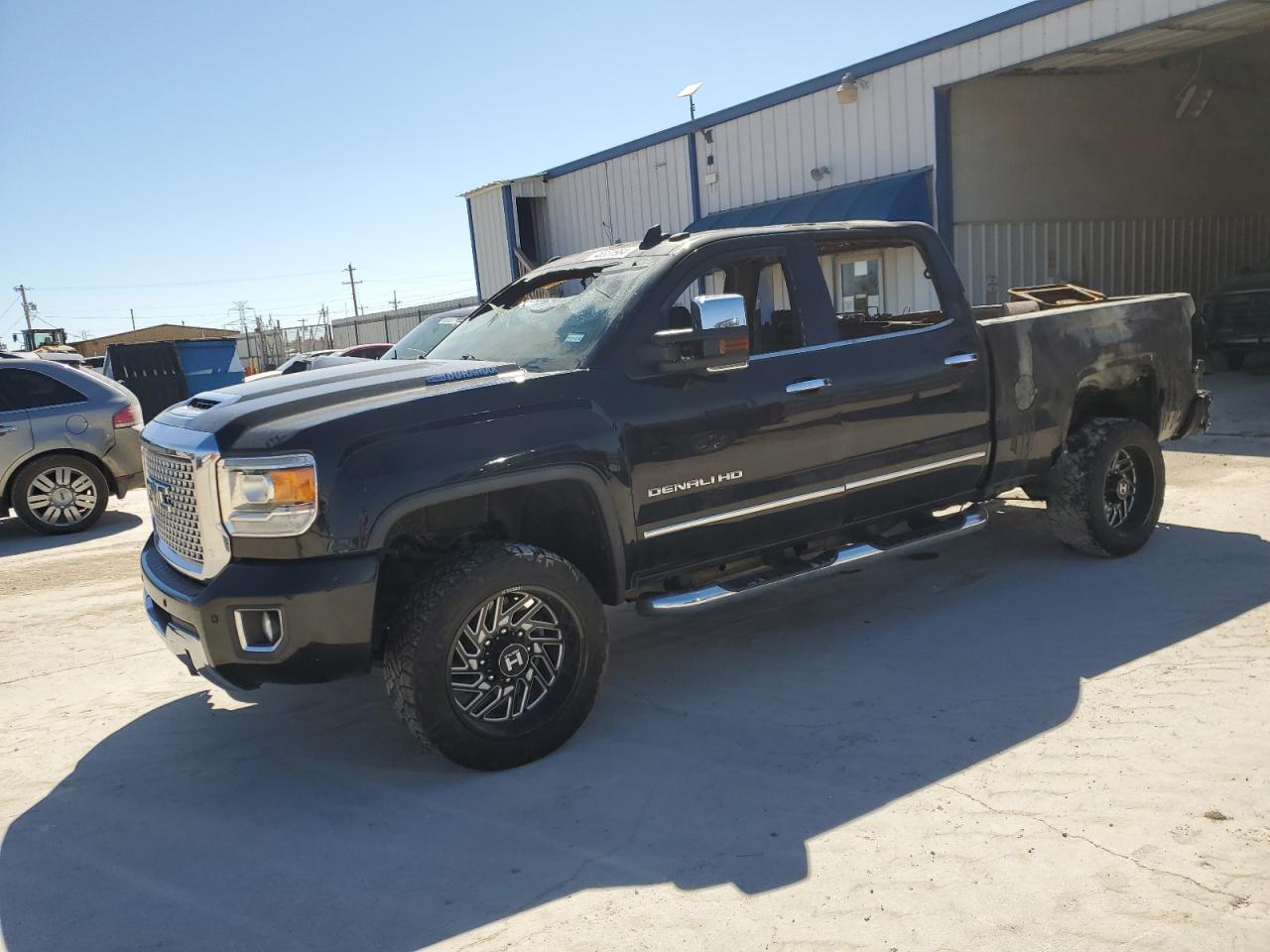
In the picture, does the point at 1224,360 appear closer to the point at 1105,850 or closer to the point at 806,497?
the point at 806,497

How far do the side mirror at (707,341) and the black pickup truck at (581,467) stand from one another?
0.03ft

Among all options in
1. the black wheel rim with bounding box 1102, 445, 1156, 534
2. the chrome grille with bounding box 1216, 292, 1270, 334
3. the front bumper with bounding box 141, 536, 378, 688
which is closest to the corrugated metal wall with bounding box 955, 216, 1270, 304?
the chrome grille with bounding box 1216, 292, 1270, 334

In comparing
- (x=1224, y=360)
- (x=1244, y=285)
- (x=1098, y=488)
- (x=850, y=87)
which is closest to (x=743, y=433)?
(x=1098, y=488)

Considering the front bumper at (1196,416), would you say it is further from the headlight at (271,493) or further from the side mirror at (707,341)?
the headlight at (271,493)

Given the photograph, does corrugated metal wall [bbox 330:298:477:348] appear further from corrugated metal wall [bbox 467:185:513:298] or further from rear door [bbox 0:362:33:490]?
rear door [bbox 0:362:33:490]

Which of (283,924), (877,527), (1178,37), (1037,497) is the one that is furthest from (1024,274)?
(283,924)

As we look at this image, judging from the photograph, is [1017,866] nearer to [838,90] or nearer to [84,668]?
[84,668]

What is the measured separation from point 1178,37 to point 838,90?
4594mm

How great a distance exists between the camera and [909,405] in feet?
16.5

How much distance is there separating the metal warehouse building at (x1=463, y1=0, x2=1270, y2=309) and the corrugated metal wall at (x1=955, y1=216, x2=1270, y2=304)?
0.03 meters

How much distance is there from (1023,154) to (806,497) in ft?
41.7

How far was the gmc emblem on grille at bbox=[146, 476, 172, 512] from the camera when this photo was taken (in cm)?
407

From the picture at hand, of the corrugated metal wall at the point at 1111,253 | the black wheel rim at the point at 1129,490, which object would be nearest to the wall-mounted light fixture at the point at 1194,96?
the corrugated metal wall at the point at 1111,253

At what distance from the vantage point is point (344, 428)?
3.58m
